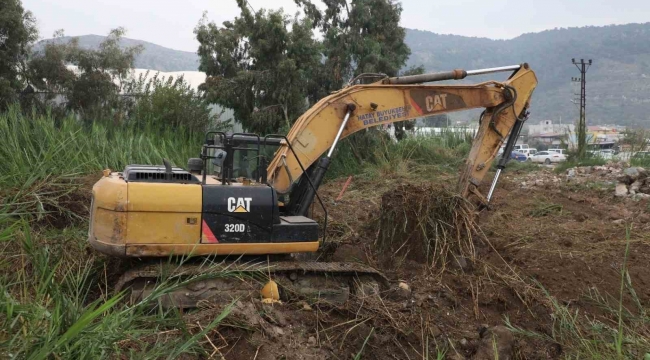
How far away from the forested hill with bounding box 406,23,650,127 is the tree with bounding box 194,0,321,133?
64110 mm

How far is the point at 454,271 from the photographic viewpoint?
7.14 m

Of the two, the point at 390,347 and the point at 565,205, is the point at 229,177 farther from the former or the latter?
the point at 565,205

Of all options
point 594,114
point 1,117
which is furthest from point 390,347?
point 594,114

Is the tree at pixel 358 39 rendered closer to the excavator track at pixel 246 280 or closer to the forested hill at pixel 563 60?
the excavator track at pixel 246 280

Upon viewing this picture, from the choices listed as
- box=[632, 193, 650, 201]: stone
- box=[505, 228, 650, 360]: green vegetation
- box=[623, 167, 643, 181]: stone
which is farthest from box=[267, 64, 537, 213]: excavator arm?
box=[623, 167, 643, 181]: stone

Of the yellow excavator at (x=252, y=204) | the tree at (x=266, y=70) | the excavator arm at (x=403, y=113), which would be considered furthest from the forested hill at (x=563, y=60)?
the yellow excavator at (x=252, y=204)

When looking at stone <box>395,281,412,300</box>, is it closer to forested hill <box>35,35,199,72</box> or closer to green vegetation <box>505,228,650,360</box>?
green vegetation <box>505,228,650,360</box>

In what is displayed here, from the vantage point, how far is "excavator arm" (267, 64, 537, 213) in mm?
6906

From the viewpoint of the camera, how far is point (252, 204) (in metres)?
6.12

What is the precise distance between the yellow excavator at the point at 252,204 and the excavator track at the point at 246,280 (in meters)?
0.01

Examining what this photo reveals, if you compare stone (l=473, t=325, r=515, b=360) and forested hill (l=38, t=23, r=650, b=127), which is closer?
stone (l=473, t=325, r=515, b=360)

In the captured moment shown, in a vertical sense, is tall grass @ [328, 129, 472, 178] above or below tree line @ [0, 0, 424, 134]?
below

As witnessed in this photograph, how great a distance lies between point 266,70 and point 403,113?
9.77 meters

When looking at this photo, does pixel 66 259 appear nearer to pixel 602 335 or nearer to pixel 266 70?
pixel 602 335
